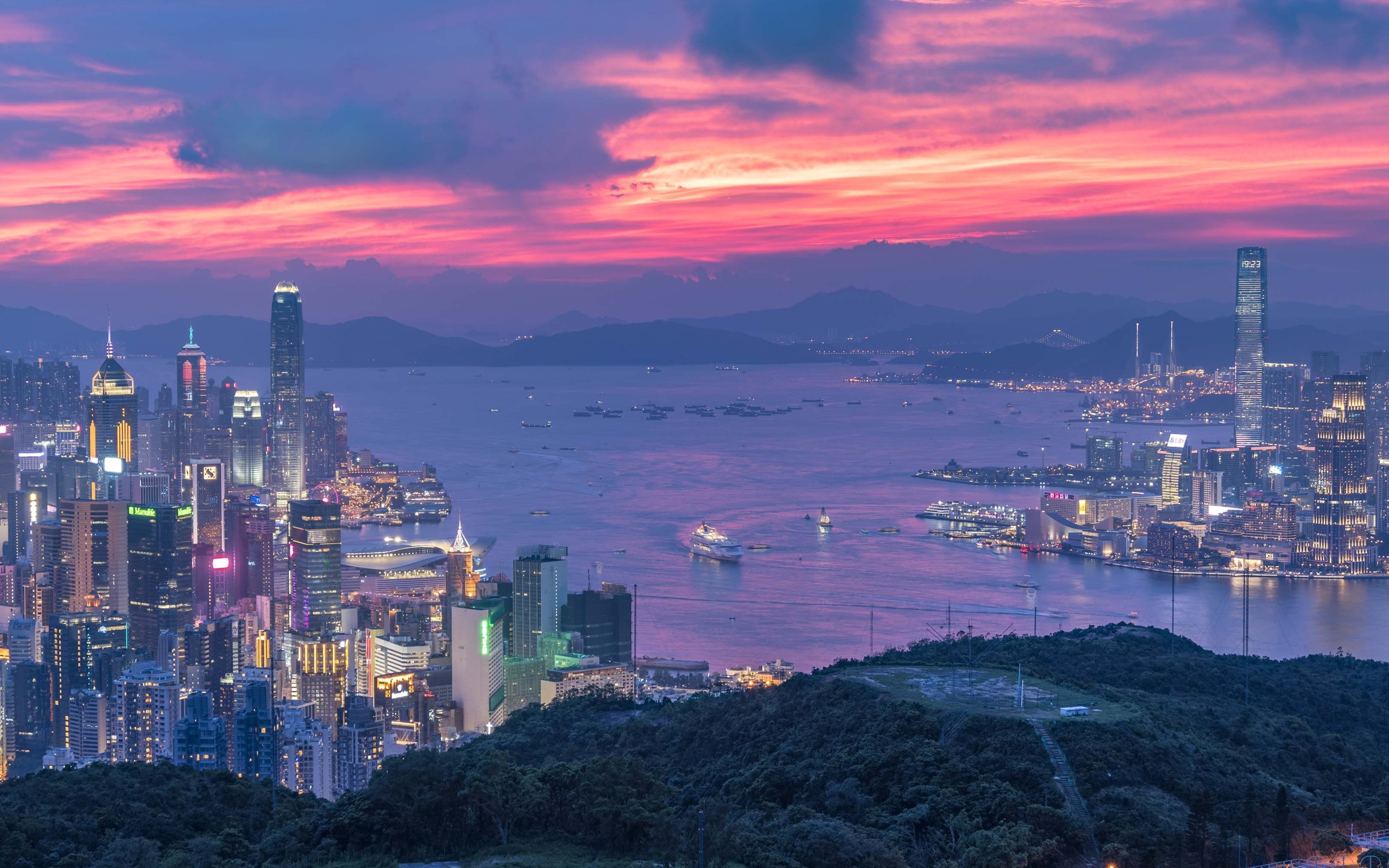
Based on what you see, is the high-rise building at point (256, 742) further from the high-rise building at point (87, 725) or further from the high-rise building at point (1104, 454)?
the high-rise building at point (1104, 454)

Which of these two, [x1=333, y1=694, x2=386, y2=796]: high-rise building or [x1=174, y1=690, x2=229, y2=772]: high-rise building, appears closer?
[x1=174, y1=690, x2=229, y2=772]: high-rise building

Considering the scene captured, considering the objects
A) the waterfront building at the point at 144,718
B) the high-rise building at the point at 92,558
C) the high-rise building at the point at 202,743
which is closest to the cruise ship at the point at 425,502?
the high-rise building at the point at 92,558

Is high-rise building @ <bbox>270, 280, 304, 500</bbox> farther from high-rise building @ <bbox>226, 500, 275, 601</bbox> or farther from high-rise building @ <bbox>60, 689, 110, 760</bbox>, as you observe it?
high-rise building @ <bbox>60, 689, 110, 760</bbox>

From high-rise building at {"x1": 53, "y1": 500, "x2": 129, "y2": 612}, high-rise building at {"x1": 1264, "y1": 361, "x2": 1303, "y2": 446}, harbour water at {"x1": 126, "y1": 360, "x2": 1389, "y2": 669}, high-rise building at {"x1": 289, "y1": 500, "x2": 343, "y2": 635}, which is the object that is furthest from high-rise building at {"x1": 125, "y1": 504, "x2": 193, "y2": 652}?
high-rise building at {"x1": 1264, "y1": 361, "x2": 1303, "y2": 446}

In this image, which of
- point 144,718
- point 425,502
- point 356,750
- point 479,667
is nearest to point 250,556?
point 425,502

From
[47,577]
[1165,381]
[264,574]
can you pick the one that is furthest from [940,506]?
[1165,381]

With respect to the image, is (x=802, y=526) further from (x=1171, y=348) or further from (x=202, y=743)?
(x=1171, y=348)

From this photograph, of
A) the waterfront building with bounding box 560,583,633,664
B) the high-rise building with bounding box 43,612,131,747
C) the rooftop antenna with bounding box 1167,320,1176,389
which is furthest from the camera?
the rooftop antenna with bounding box 1167,320,1176,389

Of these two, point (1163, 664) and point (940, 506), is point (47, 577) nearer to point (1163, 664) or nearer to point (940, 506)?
point (940, 506)
